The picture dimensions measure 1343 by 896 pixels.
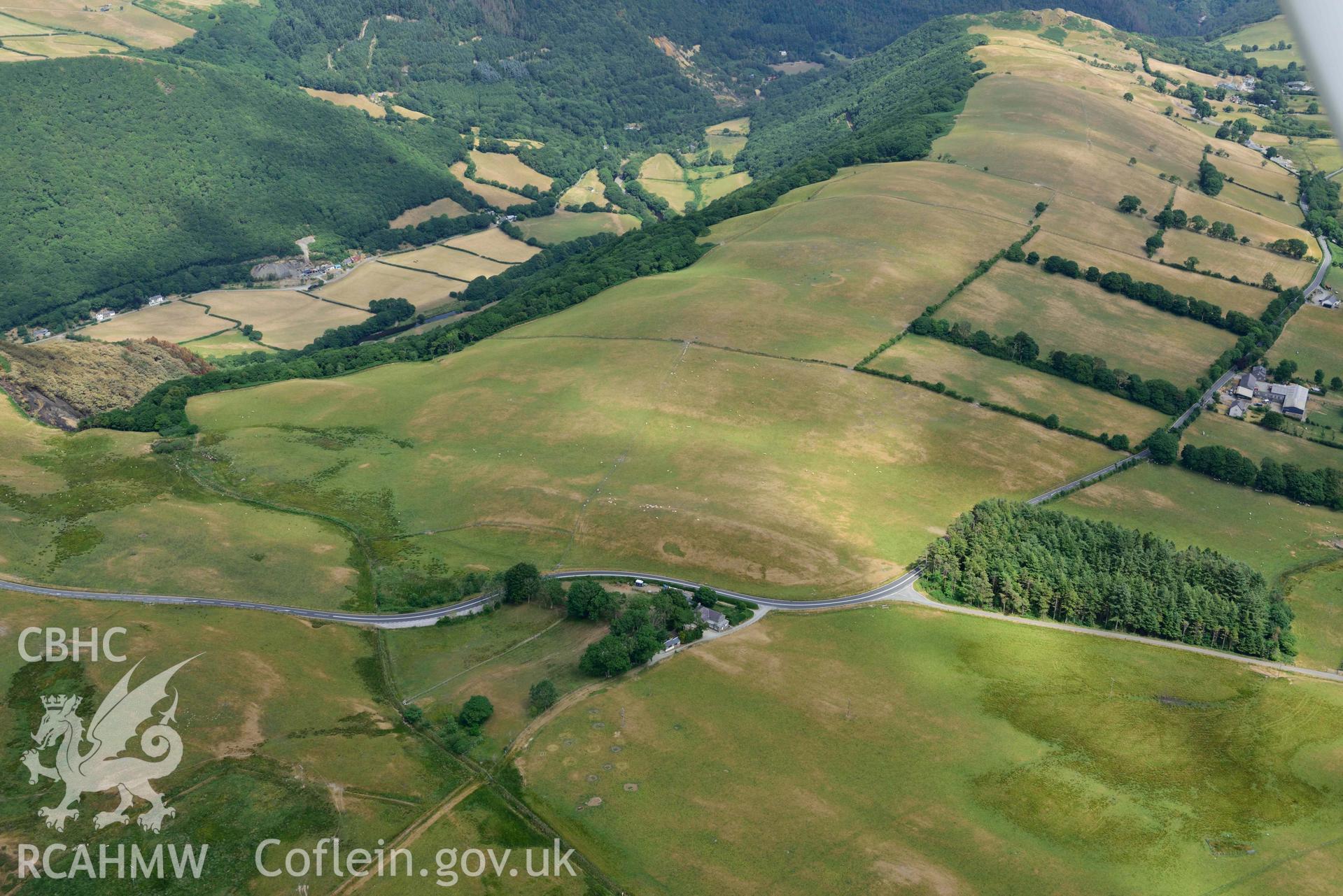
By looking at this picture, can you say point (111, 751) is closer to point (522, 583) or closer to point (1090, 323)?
point (522, 583)

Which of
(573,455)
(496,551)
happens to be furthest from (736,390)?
(496,551)

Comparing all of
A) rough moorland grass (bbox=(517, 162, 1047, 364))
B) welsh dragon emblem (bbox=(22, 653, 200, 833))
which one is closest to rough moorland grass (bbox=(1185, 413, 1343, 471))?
rough moorland grass (bbox=(517, 162, 1047, 364))

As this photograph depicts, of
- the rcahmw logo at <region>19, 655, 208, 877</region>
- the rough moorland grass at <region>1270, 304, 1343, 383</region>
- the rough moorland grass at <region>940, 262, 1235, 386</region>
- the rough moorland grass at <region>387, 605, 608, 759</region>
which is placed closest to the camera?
the rcahmw logo at <region>19, 655, 208, 877</region>

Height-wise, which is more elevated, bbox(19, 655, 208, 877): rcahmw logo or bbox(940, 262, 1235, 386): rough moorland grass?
bbox(940, 262, 1235, 386): rough moorland grass

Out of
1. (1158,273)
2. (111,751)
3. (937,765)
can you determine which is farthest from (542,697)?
(1158,273)

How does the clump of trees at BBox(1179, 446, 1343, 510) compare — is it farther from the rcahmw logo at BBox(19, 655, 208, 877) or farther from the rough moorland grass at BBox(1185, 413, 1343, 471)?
the rcahmw logo at BBox(19, 655, 208, 877)

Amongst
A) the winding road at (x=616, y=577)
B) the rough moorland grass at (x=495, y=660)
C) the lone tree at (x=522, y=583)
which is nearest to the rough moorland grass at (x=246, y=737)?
the winding road at (x=616, y=577)
